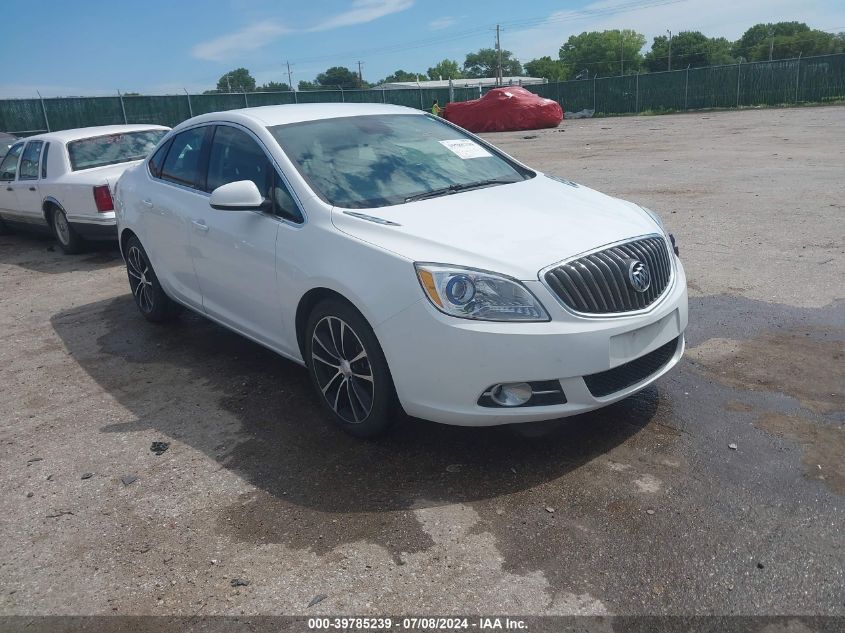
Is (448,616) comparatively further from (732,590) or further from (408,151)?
(408,151)

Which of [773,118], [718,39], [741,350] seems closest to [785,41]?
[718,39]

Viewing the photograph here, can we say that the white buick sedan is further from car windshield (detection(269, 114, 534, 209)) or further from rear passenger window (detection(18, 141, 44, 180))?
rear passenger window (detection(18, 141, 44, 180))

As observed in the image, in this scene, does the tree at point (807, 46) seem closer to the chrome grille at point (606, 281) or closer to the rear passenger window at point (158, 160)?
the rear passenger window at point (158, 160)

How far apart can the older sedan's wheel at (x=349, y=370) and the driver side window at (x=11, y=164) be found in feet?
28.9

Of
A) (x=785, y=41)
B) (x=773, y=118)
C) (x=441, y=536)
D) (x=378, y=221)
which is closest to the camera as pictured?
(x=441, y=536)

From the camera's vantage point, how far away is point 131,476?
12.4 feet

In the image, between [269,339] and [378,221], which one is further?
[269,339]

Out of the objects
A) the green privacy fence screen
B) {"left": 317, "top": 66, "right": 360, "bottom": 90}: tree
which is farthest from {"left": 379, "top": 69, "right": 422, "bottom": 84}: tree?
the green privacy fence screen

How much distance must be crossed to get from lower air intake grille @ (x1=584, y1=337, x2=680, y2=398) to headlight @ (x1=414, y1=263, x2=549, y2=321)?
17.5 inches

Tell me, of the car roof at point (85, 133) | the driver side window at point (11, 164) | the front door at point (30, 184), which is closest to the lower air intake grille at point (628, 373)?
the car roof at point (85, 133)

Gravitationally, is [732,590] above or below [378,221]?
below

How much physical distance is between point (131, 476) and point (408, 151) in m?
A: 2.53

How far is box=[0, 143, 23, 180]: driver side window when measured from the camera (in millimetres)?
10625

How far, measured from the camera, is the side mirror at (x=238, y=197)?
4.11m
